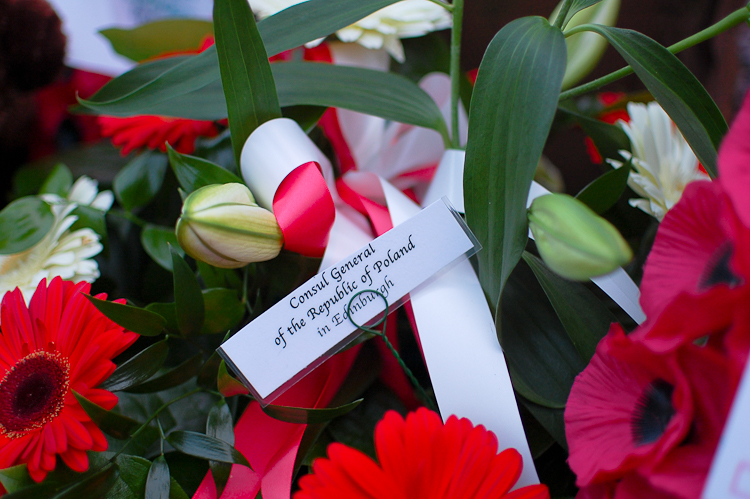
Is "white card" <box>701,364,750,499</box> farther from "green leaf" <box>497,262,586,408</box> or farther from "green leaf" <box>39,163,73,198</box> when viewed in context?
"green leaf" <box>39,163,73,198</box>

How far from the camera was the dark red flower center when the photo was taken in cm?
28

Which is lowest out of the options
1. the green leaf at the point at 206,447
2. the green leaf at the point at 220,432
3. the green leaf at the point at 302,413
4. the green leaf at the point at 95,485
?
the green leaf at the point at 95,485

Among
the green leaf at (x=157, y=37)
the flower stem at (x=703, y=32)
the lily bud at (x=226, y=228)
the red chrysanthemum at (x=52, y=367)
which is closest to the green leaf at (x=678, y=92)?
the flower stem at (x=703, y=32)

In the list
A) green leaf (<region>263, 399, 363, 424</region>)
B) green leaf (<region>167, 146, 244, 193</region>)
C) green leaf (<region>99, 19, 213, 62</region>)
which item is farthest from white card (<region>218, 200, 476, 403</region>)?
green leaf (<region>99, 19, 213, 62</region>)

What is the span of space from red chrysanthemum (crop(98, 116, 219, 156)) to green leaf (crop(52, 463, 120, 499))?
28 cm

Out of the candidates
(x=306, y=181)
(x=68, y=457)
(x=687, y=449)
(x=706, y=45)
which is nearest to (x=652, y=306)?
(x=687, y=449)

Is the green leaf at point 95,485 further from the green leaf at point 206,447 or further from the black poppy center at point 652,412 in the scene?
the black poppy center at point 652,412

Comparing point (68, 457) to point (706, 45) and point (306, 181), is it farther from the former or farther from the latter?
point (706, 45)

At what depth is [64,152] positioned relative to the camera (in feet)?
1.96

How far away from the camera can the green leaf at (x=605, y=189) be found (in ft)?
1.15

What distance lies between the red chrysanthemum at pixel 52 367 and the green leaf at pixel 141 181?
173 mm

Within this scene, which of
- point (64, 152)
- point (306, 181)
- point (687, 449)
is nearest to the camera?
point (687, 449)

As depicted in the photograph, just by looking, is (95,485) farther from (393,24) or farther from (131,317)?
(393,24)

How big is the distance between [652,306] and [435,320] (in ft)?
0.39
